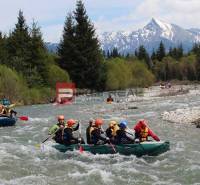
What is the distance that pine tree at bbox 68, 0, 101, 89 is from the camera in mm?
59812

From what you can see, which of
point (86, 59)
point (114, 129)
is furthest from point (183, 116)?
point (86, 59)

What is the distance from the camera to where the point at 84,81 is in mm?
59875

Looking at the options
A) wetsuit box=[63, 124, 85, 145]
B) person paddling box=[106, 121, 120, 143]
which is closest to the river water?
wetsuit box=[63, 124, 85, 145]

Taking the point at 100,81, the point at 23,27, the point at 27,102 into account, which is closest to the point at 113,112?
the point at 27,102

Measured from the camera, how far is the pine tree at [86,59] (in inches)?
2355

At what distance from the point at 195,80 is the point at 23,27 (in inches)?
2434

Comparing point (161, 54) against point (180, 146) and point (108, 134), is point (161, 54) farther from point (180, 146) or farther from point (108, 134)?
point (108, 134)

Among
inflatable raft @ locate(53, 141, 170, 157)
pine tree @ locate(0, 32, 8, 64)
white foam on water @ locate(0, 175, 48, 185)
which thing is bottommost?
white foam on water @ locate(0, 175, 48, 185)

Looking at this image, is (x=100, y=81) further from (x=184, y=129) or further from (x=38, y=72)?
(x=184, y=129)

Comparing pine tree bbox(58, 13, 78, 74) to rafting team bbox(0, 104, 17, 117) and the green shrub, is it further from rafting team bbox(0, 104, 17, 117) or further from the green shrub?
rafting team bbox(0, 104, 17, 117)

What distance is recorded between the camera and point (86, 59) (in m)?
59.8

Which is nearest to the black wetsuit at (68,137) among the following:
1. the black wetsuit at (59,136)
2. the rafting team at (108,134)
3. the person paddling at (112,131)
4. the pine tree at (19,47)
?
the rafting team at (108,134)

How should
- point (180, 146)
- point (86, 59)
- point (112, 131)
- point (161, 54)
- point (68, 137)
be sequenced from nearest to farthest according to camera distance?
1. point (112, 131)
2. point (68, 137)
3. point (180, 146)
4. point (86, 59)
5. point (161, 54)

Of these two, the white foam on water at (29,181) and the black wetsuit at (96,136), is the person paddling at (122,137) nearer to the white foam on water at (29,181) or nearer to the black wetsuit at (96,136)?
the black wetsuit at (96,136)
